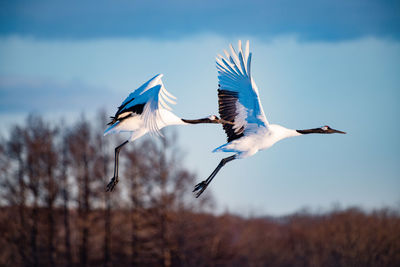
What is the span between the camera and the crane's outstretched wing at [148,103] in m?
10.5

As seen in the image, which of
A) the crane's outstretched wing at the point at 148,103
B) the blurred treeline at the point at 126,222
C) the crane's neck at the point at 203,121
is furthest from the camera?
the blurred treeline at the point at 126,222

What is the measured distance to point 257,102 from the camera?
10.7 m

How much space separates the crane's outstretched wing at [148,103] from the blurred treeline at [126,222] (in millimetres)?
24395

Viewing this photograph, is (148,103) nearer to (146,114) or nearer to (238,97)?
(146,114)

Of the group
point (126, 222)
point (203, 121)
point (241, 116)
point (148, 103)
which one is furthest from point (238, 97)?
point (126, 222)

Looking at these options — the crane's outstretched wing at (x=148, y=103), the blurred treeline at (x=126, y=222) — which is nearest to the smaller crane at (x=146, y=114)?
the crane's outstretched wing at (x=148, y=103)

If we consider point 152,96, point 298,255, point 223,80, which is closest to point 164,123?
point 152,96

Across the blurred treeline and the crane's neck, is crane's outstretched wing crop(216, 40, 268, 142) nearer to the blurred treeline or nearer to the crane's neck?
the crane's neck

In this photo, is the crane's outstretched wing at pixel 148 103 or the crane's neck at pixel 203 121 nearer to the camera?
the crane's outstretched wing at pixel 148 103

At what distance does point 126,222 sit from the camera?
38.5 metres

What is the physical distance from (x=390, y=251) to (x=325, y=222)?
6295 mm

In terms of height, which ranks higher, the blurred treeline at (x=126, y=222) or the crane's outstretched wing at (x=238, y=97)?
the crane's outstretched wing at (x=238, y=97)

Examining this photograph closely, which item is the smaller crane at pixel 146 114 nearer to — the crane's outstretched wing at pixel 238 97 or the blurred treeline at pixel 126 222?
the crane's outstretched wing at pixel 238 97

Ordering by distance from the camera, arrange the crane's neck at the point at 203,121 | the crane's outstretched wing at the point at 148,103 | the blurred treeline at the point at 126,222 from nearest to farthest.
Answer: the crane's outstretched wing at the point at 148,103 < the crane's neck at the point at 203,121 < the blurred treeline at the point at 126,222
